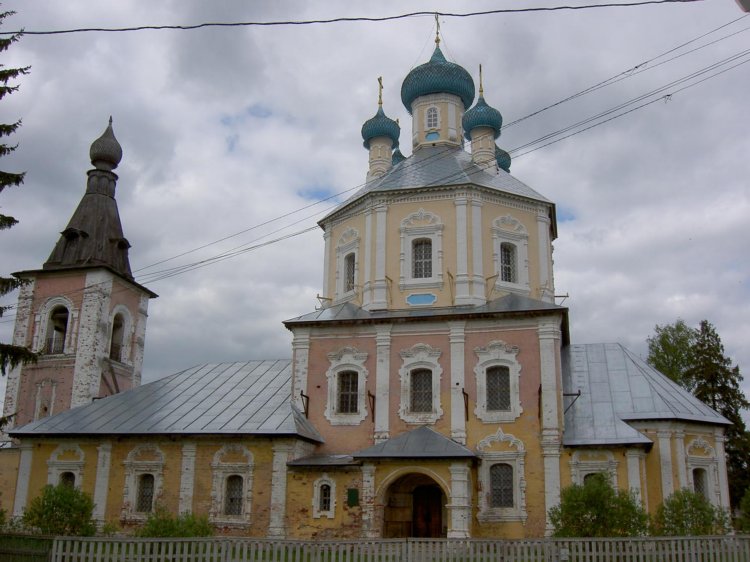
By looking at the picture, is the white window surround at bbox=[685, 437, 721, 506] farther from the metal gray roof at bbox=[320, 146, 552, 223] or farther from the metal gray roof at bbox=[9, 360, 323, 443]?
the metal gray roof at bbox=[9, 360, 323, 443]

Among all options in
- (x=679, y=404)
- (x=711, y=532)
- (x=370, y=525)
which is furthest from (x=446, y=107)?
(x=711, y=532)

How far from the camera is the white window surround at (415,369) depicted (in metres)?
20.2

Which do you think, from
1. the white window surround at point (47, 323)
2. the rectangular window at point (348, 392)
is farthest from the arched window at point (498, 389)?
the white window surround at point (47, 323)

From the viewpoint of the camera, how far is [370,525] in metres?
18.7

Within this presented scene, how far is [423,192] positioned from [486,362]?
562 centimetres

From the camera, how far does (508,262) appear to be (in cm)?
2270

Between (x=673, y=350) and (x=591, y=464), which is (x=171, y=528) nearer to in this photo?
(x=591, y=464)

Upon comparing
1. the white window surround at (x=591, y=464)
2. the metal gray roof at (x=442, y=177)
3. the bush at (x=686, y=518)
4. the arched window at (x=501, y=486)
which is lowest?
A: the bush at (x=686, y=518)

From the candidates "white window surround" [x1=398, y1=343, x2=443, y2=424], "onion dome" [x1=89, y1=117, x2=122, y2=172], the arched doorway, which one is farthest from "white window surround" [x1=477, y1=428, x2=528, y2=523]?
"onion dome" [x1=89, y1=117, x2=122, y2=172]

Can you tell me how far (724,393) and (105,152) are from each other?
88.0ft

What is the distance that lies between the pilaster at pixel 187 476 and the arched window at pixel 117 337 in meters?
8.19

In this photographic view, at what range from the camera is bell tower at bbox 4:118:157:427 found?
26.0 meters

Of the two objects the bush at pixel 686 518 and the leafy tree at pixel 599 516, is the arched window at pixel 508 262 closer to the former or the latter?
the leafy tree at pixel 599 516

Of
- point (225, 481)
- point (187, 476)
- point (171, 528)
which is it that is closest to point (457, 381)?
point (225, 481)
